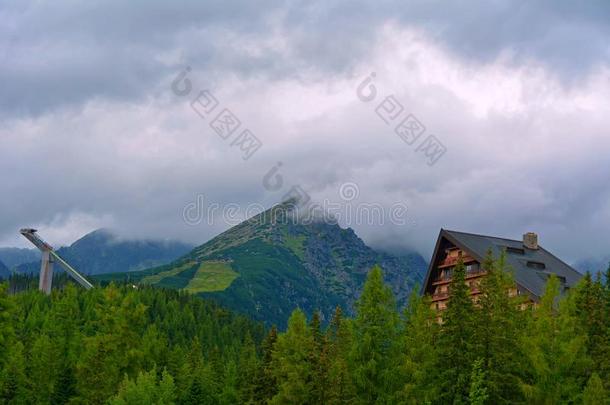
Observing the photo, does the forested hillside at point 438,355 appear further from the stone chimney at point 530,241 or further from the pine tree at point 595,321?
the stone chimney at point 530,241

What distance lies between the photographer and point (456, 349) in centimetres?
6438

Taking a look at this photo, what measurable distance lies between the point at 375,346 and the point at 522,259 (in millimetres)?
40953

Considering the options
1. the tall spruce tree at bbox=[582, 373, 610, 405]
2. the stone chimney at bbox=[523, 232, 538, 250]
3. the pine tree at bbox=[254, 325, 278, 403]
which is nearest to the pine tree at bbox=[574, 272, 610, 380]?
the tall spruce tree at bbox=[582, 373, 610, 405]

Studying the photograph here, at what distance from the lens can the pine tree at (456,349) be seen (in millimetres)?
63625

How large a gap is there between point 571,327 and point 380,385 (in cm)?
1683

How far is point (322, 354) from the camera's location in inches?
2840

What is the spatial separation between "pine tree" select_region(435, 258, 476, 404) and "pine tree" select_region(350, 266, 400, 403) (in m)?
4.37

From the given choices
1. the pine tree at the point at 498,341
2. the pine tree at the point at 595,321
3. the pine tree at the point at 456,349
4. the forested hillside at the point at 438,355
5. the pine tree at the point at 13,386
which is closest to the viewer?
the pine tree at the point at 498,341

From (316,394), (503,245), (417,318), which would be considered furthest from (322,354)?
(503,245)

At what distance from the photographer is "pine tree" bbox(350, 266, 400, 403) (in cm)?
6788

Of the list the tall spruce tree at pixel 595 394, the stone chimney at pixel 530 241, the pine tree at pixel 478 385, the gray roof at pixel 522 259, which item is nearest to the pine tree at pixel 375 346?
the pine tree at pixel 478 385

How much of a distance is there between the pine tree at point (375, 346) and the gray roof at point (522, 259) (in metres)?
26.5

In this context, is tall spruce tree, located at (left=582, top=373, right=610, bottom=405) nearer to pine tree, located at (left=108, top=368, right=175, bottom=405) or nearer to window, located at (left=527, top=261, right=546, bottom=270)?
window, located at (left=527, top=261, right=546, bottom=270)

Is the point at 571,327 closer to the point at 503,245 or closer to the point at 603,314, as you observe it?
the point at 603,314
